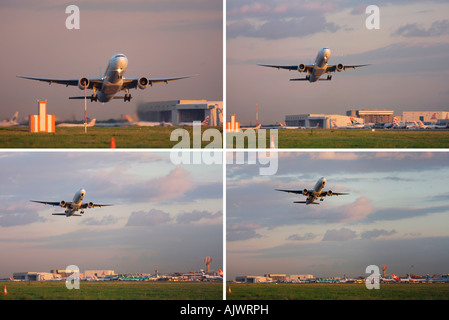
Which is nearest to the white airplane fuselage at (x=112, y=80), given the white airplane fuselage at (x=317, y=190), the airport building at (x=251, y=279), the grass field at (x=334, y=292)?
the white airplane fuselage at (x=317, y=190)

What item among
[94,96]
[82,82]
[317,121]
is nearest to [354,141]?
[317,121]

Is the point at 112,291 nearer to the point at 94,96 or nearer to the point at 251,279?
the point at 251,279

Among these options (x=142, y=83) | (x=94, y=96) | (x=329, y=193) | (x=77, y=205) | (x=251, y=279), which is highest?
(x=142, y=83)

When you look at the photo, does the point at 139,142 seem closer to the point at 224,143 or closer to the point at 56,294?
the point at 224,143

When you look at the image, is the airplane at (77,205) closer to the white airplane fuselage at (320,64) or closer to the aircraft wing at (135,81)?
the aircraft wing at (135,81)

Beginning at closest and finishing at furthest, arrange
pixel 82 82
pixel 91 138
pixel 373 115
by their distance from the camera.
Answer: pixel 91 138 < pixel 82 82 < pixel 373 115
